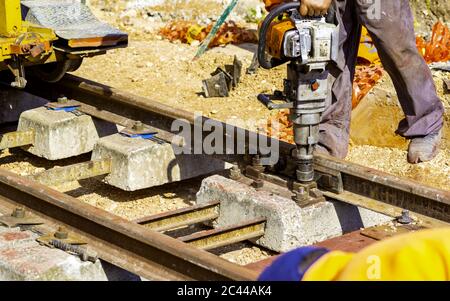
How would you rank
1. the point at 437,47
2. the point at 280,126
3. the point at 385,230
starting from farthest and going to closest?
the point at 437,47
the point at 280,126
the point at 385,230

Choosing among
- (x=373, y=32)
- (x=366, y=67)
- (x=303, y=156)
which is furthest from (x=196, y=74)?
(x=303, y=156)

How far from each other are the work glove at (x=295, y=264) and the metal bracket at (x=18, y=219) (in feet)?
11.0

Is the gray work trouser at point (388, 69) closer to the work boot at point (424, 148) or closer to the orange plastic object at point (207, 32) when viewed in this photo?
the work boot at point (424, 148)

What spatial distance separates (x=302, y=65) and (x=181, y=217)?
117 centimetres

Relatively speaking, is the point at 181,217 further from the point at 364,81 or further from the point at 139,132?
the point at 364,81

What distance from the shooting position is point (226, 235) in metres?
5.57

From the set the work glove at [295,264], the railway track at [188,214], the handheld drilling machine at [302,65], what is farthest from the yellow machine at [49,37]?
the work glove at [295,264]

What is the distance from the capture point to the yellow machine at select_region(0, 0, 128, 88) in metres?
7.01

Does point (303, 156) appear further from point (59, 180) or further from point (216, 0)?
point (216, 0)

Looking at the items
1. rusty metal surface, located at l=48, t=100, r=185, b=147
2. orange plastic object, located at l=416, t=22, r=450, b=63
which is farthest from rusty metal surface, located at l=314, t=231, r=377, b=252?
orange plastic object, located at l=416, t=22, r=450, b=63

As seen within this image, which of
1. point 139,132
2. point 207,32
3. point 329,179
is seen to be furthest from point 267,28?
point 207,32

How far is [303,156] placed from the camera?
19.4 ft

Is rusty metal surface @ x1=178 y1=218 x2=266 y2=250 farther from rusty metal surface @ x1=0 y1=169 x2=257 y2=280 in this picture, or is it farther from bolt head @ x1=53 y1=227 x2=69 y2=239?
bolt head @ x1=53 y1=227 x2=69 y2=239
